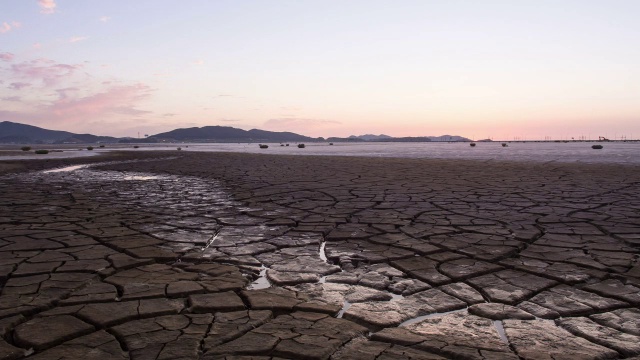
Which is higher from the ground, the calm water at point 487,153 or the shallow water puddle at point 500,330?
the calm water at point 487,153

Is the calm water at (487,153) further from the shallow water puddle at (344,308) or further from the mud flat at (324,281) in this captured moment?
the shallow water puddle at (344,308)

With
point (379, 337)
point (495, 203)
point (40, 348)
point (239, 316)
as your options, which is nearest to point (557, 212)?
point (495, 203)

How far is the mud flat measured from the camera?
2.00 metres

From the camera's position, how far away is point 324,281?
9.55 ft

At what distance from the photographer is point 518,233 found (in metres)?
4.11

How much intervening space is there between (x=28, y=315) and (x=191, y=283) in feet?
2.88

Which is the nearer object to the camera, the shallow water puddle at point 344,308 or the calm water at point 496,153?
the shallow water puddle at point 344,308

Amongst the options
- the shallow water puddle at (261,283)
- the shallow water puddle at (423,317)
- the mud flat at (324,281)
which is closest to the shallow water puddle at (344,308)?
the mud flat at (324,281)

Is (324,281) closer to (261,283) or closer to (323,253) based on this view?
(261,283)

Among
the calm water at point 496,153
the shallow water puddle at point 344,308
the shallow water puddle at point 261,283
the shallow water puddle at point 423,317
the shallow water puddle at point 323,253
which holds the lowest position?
the shallow water puddle at point 423,317

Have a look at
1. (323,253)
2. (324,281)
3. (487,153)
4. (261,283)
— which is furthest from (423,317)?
(487,153)

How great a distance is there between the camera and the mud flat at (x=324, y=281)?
1999 mm

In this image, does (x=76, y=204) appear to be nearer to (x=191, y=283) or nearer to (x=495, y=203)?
(x=191, y=283)

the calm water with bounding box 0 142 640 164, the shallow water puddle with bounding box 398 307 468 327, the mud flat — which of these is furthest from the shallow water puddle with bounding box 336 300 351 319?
the calm water with bounding box 0 142 640 164
